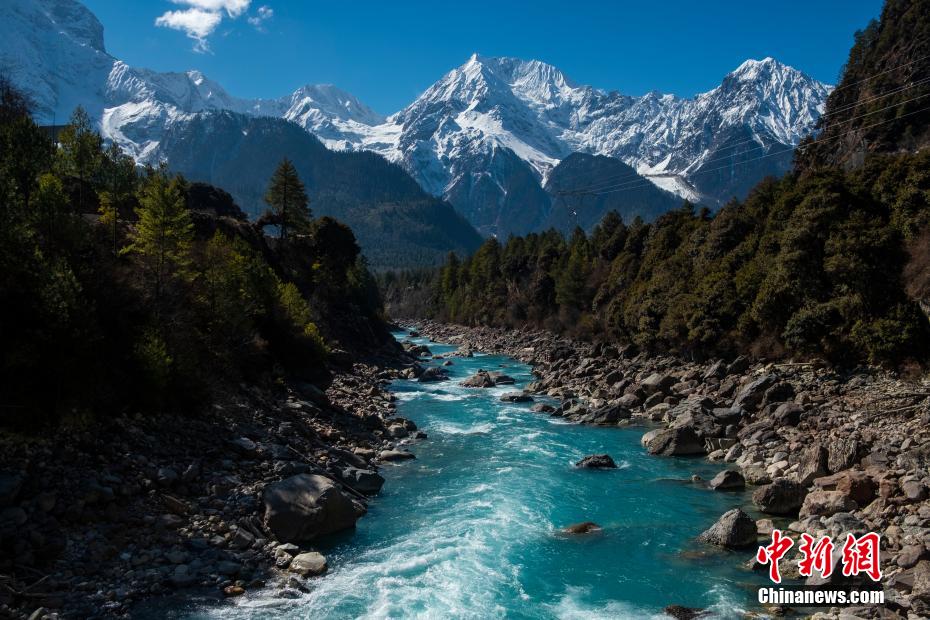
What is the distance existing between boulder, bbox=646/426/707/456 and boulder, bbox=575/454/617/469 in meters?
3.00

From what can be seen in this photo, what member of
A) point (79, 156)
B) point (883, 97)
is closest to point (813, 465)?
point (79, 156)

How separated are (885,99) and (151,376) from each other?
64.8 meters

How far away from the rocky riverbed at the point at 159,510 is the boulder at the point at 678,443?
14233 mm

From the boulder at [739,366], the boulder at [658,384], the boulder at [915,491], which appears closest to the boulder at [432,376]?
the boulder at [658,384]

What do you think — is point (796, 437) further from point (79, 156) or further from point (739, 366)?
point (79, 156)

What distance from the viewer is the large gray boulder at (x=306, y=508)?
1786 cm

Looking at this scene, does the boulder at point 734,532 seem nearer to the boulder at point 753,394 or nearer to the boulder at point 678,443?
the boulder at point 678,443

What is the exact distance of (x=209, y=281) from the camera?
31344 millimetres

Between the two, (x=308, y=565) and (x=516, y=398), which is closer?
(x=308, y=565)

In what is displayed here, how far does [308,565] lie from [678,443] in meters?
19.3

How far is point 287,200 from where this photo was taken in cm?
6975

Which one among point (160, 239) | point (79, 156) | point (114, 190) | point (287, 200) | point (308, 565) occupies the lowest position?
point (308, 565)
